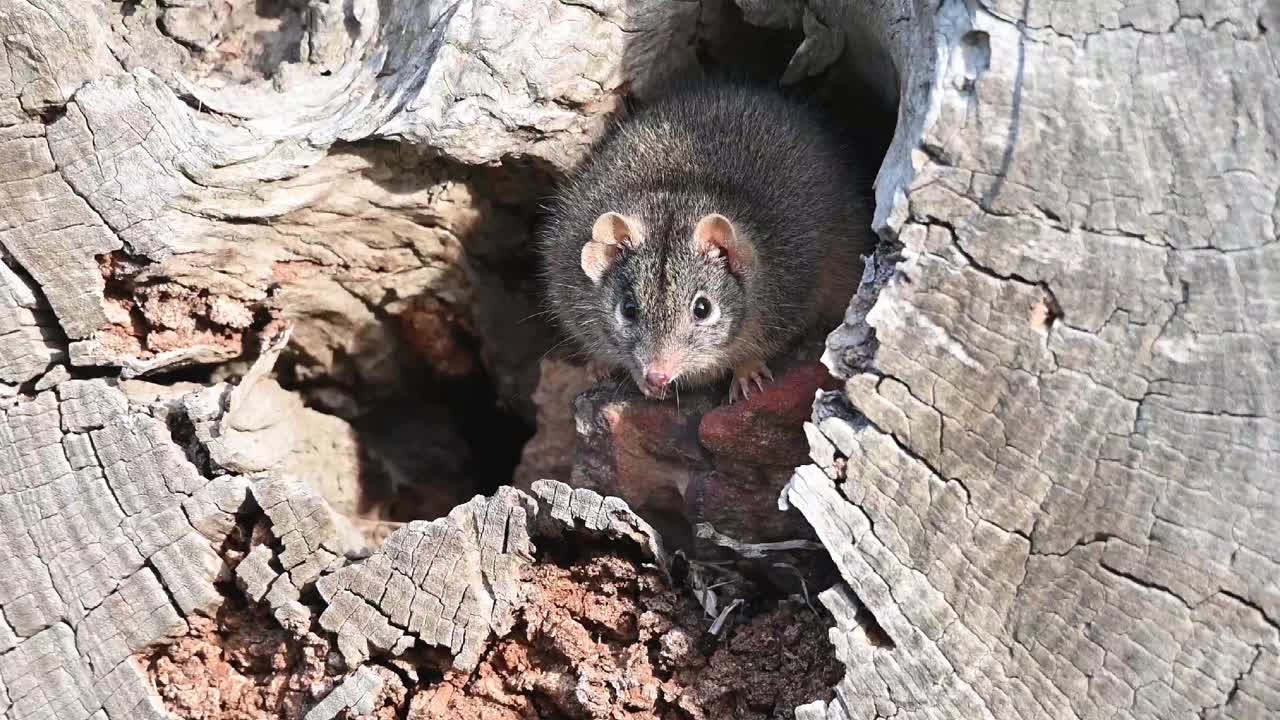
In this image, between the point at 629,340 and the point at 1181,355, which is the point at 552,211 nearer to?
the point at 629,340

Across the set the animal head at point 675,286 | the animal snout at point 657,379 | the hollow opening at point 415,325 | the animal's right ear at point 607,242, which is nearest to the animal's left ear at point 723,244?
the animal head at point 675,286

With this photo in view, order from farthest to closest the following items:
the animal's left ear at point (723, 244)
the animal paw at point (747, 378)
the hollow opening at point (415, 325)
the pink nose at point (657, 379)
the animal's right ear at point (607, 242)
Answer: the animal's right ear at point (607, 242) → the animal's left ear at point (723, 244) → the hollow opening at point (415, 325) → the pink nose at point (657, 379) → the animal paw at point (747, 378)

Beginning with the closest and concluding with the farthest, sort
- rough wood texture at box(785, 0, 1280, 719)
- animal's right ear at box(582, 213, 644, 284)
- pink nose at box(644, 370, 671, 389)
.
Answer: rough wood texture at box(785, 0, 1280, 719) → pink nose at box(644, 370, 671, 389) → animal's right ear at box(582, 213, 644, 284)

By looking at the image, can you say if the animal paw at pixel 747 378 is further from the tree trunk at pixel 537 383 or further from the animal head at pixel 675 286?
the tree trunk at pixel 537 383

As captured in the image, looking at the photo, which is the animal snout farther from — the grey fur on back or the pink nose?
the grey fur on back

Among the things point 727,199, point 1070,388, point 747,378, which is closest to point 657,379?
point 747,378

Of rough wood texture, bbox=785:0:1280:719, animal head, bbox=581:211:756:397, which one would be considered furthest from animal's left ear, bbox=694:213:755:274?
rough wood texture, bbox=785:0:1280:719
